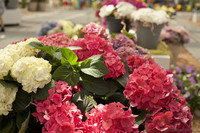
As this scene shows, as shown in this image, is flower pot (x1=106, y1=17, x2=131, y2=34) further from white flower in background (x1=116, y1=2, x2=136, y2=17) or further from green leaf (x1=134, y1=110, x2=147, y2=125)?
green leaf (x1=134, y1=110, x2=147, y2=125)

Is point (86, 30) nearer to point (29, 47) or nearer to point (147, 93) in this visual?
point (29, 47)

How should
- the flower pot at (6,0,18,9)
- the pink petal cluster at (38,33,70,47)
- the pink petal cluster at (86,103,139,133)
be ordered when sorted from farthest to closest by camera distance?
1. the flower pot at (6,0,18,9)
2. the pink petal cluster at (38,33,70,47)
3. the pink petal cluster at (86,103,139,133)

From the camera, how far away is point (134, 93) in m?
1.03

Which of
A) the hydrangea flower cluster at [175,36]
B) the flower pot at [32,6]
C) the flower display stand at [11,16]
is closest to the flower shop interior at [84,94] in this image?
the hydrangea flower cluster at [175,36]

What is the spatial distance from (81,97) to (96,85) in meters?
0.10

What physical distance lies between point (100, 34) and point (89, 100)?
0.79 metres

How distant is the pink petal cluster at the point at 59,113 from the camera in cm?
89

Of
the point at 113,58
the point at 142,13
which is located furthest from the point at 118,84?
the point at 142,13

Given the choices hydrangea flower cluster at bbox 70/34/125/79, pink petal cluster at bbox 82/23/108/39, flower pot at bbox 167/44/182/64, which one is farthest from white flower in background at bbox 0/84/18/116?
flower pot at bbox 167/44/182/64

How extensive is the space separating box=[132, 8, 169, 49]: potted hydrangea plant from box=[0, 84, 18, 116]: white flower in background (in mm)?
1915

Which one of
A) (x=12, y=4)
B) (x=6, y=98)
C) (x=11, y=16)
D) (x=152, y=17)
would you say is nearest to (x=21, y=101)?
(x=6, y=98)

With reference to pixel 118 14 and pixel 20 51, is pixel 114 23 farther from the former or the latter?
pixel 20 51

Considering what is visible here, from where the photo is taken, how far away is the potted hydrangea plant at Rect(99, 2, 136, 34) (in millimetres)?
2869

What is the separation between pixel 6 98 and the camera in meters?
0.96
